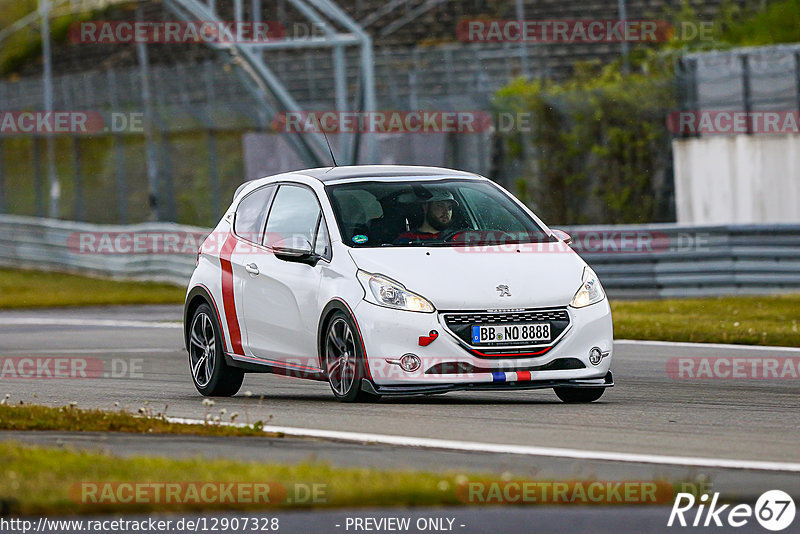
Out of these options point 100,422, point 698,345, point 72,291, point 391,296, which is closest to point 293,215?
point 391,296

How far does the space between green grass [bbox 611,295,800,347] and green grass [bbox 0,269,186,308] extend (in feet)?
29.4

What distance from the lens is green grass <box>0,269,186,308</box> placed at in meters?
28.0

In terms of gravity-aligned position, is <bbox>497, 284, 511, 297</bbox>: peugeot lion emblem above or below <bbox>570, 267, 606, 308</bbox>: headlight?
above

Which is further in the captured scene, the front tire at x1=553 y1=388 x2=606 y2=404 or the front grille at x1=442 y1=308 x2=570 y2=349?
the front tire at x1=553 y1=388 x2=606 y2=404

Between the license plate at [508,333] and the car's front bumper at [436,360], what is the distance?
10cm

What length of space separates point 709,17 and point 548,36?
4055 millimetres

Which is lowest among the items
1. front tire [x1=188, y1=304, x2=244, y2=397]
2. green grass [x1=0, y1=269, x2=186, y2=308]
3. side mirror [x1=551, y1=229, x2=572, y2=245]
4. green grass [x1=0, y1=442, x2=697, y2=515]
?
green grass [x1=0, y1=269, x2=186, y2=308]

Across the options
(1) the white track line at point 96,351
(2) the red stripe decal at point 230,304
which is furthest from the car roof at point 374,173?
(1) the white track line at point 96,351

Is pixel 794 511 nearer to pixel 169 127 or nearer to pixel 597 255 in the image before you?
pixel 597 255

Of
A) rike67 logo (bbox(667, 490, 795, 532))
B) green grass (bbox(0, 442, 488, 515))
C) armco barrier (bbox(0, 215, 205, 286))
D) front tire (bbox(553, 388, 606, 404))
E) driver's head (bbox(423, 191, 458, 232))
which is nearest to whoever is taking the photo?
rike67 logo (bbox(667, 490, 795, 532))

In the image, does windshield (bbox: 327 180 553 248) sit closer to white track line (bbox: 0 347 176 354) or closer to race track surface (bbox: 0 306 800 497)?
race track surface (bbox: 0 306 800 497)

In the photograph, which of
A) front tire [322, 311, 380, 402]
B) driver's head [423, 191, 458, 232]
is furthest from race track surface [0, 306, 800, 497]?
driver's head [423, 191, 458, 232]

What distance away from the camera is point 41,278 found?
3441cm

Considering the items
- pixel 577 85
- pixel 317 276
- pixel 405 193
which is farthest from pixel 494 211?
pixel 577 85
